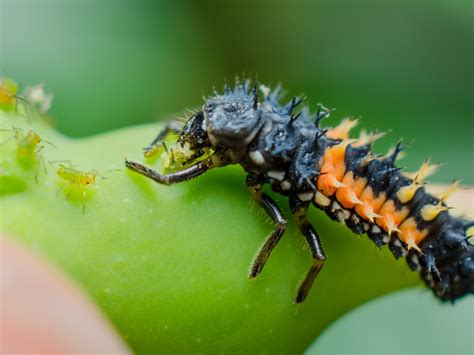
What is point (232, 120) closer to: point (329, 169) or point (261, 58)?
point (329, 169)

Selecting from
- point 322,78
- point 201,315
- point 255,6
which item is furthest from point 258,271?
point 255,6

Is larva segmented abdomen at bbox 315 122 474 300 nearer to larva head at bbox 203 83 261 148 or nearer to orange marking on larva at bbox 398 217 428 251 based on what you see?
orange marking on larva at bbox 398 217 428 251

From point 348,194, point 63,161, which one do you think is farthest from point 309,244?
point 63,161

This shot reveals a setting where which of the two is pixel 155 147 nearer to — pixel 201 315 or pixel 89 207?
pixel 89 207

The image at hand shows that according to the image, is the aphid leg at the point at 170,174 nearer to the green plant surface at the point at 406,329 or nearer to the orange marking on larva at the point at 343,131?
the orange marking on larva at the point at 343,131

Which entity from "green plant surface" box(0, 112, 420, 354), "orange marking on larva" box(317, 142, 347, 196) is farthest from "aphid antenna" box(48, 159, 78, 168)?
"orange marking on larva" box(317, 142, 347, 196)

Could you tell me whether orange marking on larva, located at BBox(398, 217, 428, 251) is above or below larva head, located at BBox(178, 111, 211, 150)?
below
